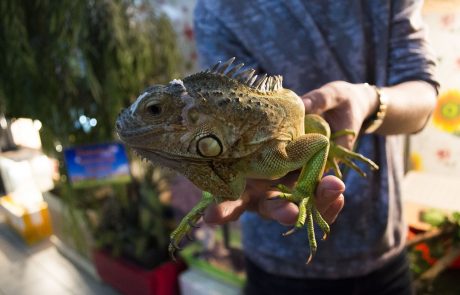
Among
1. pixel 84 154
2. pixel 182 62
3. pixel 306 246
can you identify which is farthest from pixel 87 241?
pixel 306 246

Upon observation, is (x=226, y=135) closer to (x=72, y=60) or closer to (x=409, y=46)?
(x=409, y=46)

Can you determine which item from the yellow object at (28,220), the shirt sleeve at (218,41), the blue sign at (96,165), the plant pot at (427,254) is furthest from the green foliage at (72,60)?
the plant pot at (427,254)

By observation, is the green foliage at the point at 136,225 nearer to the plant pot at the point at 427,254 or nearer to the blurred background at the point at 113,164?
the blurred background at the point at 113,164

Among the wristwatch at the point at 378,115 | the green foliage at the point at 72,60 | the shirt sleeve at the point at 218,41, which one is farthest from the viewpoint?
the green foliage at the point at 72,60

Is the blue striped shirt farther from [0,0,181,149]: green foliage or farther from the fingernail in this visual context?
[0,0,181,149]: green foliage

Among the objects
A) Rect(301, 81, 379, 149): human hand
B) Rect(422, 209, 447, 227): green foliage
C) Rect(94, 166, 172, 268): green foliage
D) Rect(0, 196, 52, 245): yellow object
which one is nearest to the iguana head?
Rect(301, 81, 379, 149): human hand

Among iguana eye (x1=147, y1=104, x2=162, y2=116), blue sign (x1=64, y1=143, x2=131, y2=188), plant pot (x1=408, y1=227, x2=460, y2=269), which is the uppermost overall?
iguana eye (x1=147, y1=104, x2=162, y2=116)

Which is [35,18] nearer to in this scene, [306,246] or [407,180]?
[306,246]
